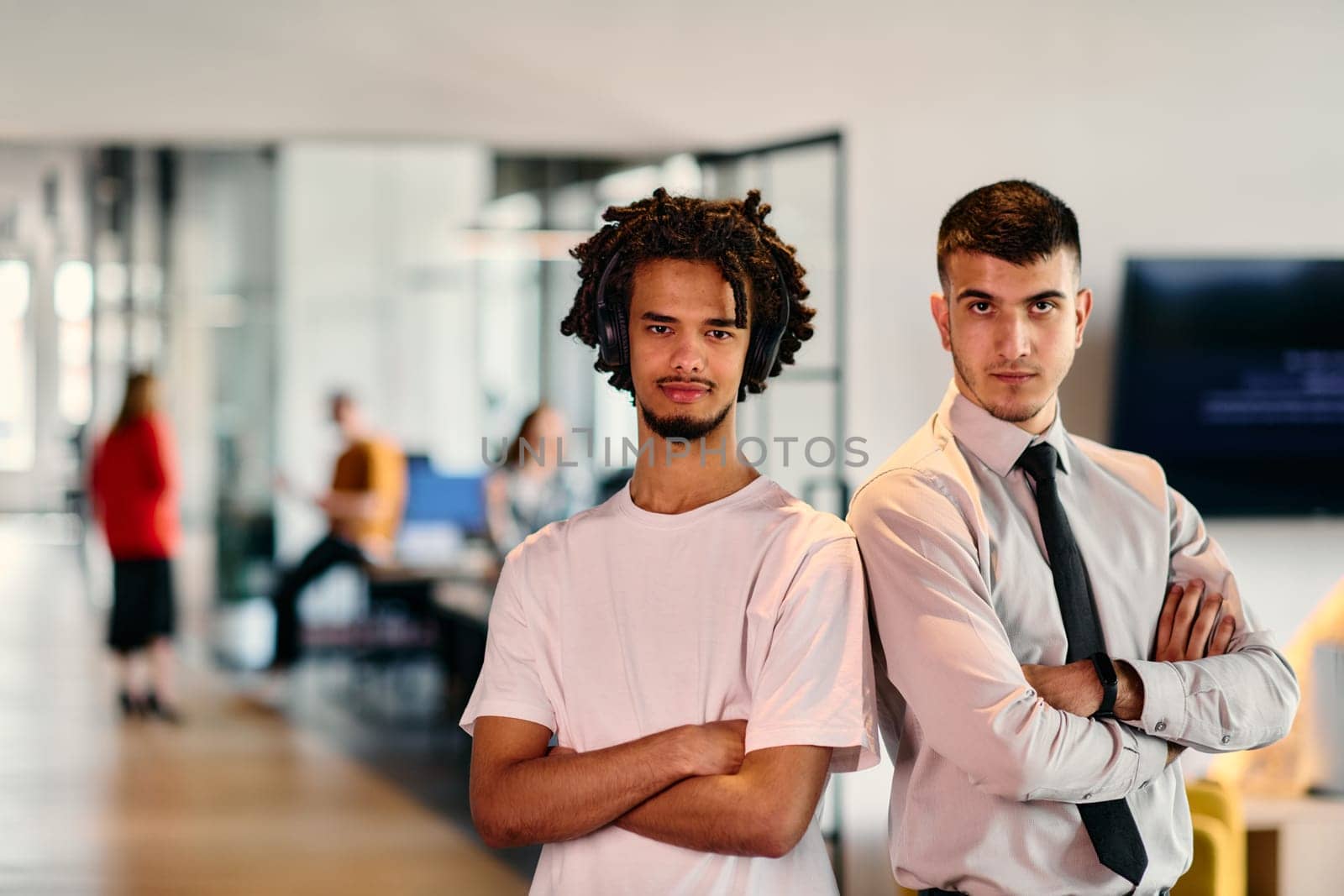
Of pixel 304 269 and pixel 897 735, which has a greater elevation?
pixel 304 269

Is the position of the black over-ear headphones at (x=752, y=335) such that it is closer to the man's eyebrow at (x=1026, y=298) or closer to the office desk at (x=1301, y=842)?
the man's eyebrow at (x=1026, y=298)

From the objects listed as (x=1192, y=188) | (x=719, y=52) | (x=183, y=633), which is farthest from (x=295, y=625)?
(x=1192, y=188)

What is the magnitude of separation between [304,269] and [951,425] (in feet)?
29.0

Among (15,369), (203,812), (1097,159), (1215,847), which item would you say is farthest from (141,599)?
(15,369)

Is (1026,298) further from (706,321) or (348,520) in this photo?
(348,520)

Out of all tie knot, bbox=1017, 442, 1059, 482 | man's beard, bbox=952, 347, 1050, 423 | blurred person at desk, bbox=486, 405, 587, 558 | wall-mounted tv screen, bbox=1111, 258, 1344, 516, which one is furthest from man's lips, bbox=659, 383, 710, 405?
blurred person at desk, bbox=486, 405, 587, 558

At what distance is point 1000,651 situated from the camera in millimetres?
1690

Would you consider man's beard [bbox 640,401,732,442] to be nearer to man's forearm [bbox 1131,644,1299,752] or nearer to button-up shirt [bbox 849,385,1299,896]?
button-up shirt [bbox 849,385,1299,896]

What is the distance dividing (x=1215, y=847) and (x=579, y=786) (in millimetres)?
2014

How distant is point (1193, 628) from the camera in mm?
1827

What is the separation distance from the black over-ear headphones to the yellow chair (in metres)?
1.87

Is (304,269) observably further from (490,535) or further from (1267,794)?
(1267,794)

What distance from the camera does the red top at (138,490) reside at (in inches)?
263

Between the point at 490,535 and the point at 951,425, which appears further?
the point at 490,535
